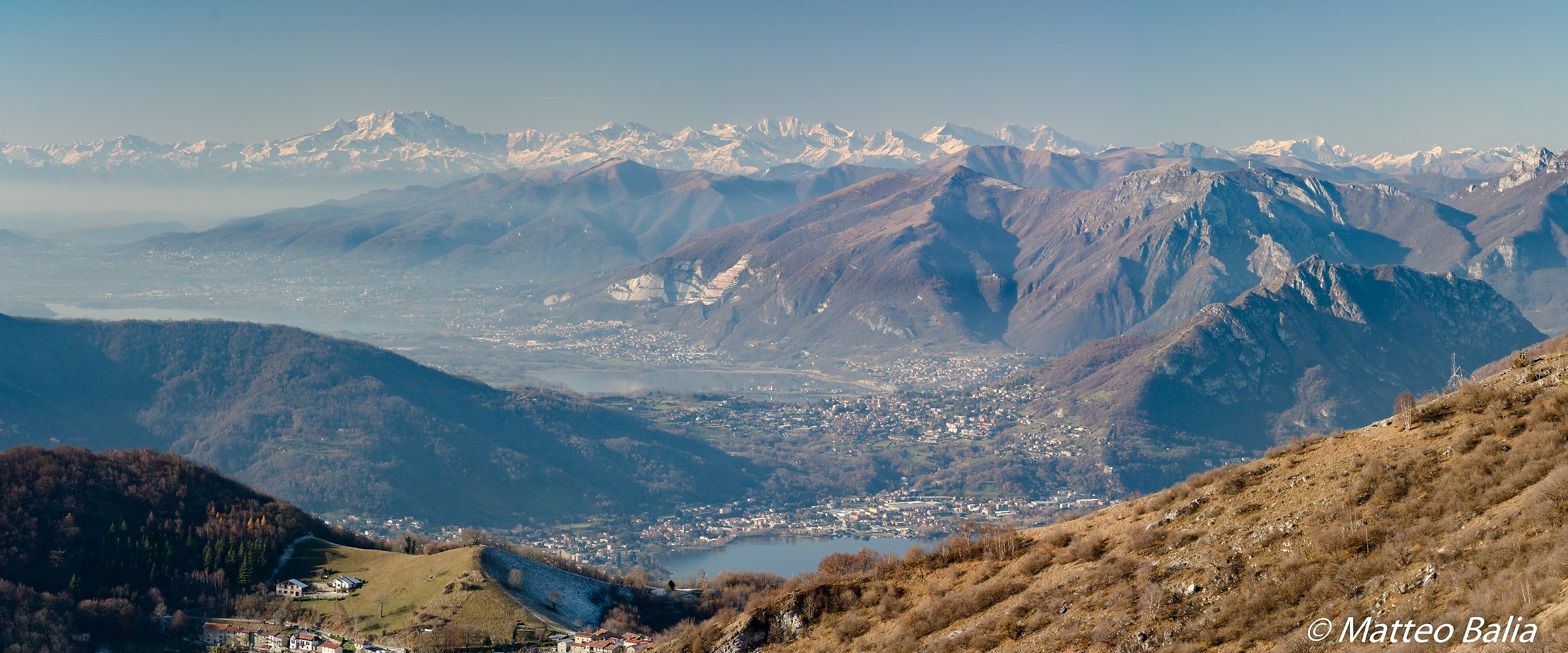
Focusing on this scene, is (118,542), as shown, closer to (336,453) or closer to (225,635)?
(225,635)

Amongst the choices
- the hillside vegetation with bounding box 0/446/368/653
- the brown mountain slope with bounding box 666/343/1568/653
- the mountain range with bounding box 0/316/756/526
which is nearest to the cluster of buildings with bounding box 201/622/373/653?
the hillside vegetation with bounding box 0/446/368/653

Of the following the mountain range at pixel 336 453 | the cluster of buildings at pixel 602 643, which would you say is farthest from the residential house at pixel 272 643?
the mountain range at pixel 336 453

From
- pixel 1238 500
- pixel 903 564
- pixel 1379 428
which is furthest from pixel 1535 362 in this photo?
pixel 903 564

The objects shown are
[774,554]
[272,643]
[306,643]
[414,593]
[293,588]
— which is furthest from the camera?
[774,554]

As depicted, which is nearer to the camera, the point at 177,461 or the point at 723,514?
the point at 177,461

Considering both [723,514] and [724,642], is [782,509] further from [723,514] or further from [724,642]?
[724,642]

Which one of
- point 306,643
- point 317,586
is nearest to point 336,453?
point 317,586
